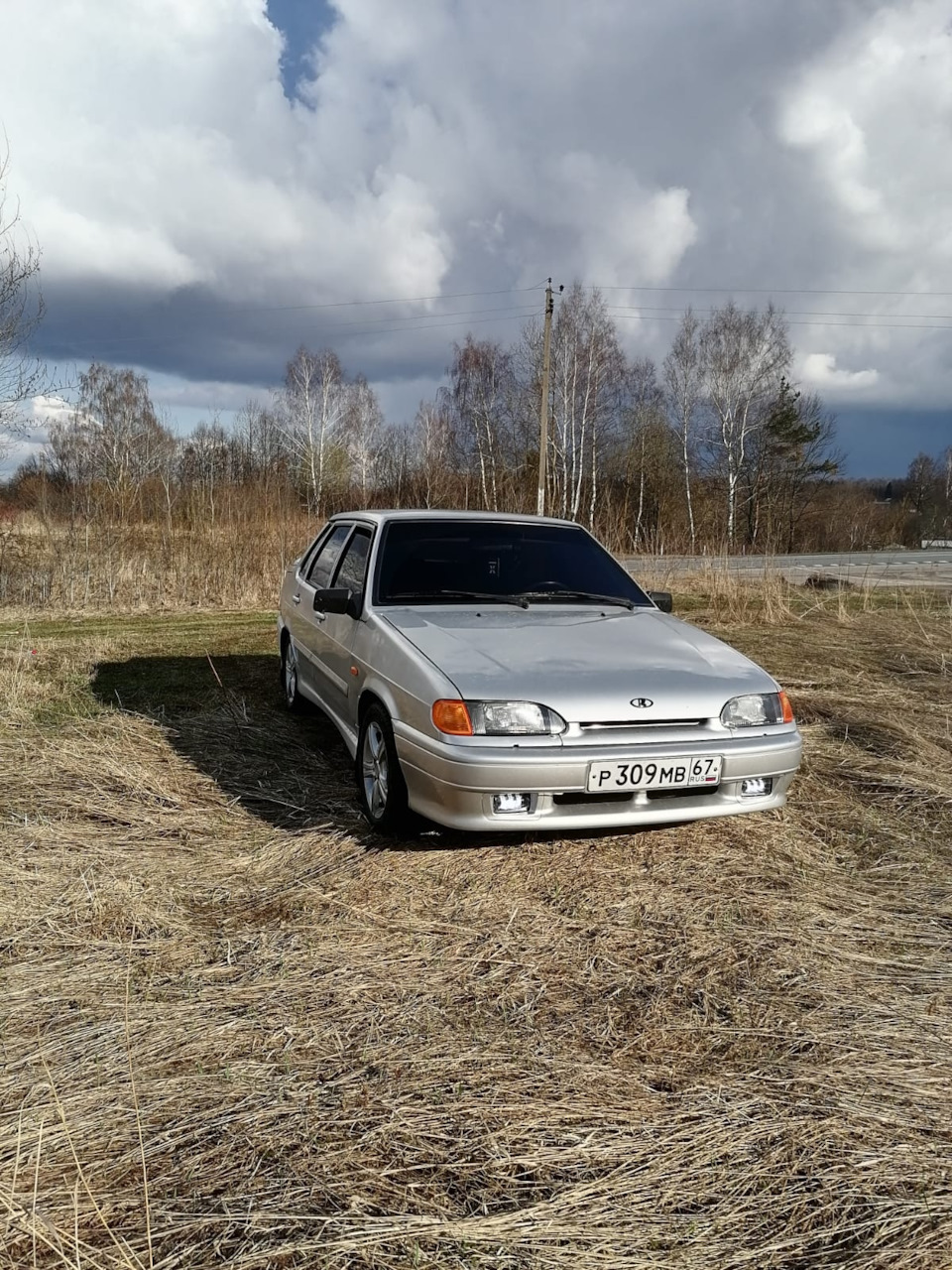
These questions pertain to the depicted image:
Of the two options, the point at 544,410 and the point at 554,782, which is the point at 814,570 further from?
the point at 554,782

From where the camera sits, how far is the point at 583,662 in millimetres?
3449

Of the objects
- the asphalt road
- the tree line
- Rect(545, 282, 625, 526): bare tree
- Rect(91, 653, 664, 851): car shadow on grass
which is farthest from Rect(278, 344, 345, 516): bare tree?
Rect(91, 653, 664, 851): car shadow on grass

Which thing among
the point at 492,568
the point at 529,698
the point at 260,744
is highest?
the point at 492,568

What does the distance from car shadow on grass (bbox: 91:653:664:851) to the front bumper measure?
159mm

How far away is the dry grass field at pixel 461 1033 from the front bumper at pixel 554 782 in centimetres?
35

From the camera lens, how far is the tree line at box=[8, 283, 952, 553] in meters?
33.5

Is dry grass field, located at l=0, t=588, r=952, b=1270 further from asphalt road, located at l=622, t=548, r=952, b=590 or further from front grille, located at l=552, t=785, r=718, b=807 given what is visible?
asphalt road, located at l=622, t=548, r=952, b=590

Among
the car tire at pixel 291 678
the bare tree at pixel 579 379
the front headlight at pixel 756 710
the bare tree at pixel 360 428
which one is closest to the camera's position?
the front headlight at pixel 756 710

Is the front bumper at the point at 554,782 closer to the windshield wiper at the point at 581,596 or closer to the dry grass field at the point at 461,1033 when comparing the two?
the dry grass field at the point at 461,1033

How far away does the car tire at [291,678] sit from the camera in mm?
5973

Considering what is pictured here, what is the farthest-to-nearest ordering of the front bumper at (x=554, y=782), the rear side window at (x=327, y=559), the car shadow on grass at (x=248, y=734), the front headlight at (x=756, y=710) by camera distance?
the rear side window at (x=327, y=559) → the car shadow on grass at (x=248, y=734) → the front headlight at (x=756, y=710) → the front bumper at (x=554, y=782)

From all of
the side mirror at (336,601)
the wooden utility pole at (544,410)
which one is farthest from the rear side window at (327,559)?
the wooden utility pole at (544,410)

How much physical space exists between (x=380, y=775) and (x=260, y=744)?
1931 mm

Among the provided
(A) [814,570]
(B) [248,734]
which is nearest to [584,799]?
(B) [248,734]
